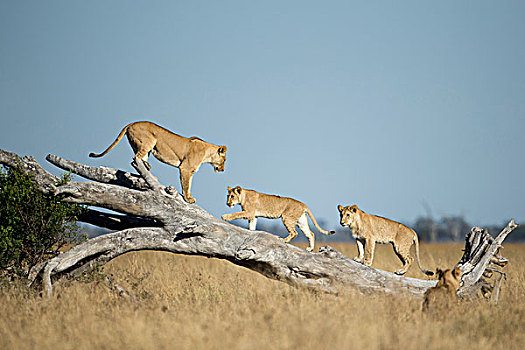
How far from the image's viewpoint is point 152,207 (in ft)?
28.7

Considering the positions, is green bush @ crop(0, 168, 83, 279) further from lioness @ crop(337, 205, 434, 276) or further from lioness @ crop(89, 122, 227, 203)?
lioness @ crop(337, 205, 434, 276)

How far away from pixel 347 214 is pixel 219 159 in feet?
9.65

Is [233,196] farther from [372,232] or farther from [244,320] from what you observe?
[244,320]

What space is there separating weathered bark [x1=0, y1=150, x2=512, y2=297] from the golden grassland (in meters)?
0.31

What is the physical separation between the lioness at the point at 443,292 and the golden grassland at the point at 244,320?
0.59 ft

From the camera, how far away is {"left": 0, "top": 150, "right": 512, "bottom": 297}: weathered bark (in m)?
8.35

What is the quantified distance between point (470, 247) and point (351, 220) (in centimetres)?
264

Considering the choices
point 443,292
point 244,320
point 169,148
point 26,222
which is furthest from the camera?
point 169,148

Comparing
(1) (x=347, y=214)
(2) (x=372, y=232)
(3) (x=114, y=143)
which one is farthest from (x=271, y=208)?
(3) (x=114, y=143)

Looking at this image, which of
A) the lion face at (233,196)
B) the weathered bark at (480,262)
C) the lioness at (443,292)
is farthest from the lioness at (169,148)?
the weathered bark at (480,262)

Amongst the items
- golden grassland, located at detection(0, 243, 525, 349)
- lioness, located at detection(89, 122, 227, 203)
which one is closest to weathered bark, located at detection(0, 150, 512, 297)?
golden grassland, located at detection(0, 243, 525, 349)

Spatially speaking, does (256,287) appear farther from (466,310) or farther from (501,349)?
(501,349)

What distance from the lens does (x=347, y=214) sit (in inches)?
446

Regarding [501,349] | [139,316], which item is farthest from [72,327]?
[501,349]
